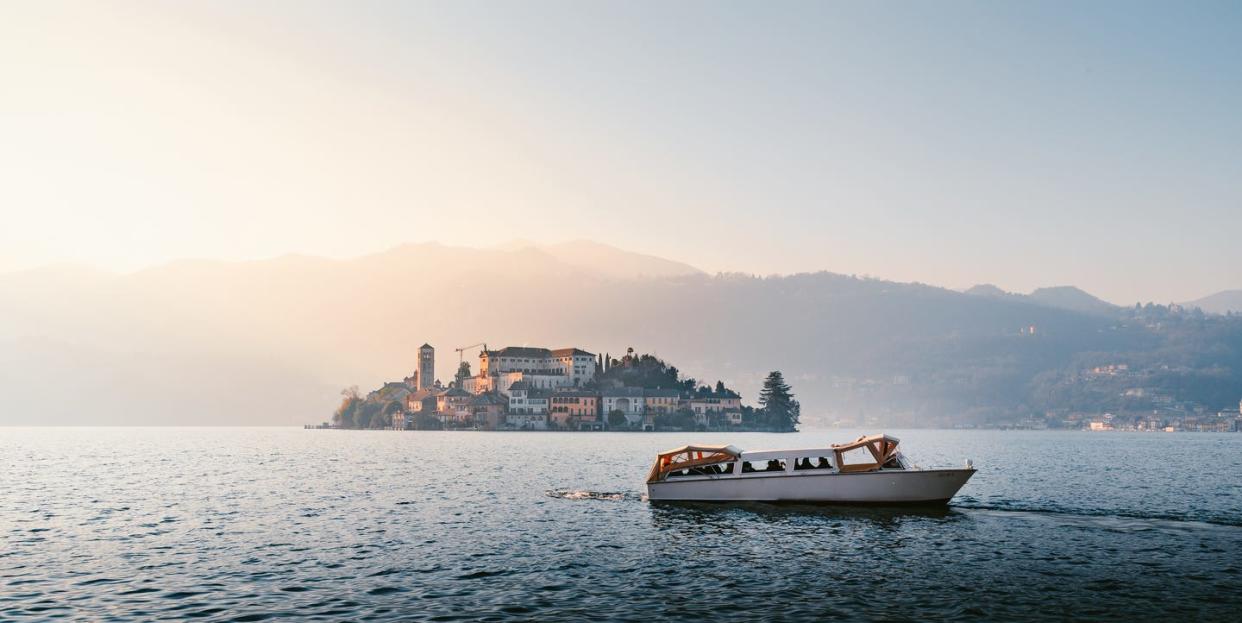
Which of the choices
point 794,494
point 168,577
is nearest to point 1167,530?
point 794,494

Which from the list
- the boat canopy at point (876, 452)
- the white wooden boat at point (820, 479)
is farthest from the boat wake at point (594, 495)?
the boat canopy at point (876, 452)

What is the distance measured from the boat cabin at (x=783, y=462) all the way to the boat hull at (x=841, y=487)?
1.10ft

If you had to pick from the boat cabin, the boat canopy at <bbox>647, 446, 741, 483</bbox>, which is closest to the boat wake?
the boat canopy at <bbox>647, 446, 741, 483</bbox>

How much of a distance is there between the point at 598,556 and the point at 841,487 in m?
20.5

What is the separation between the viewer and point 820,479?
54.9m

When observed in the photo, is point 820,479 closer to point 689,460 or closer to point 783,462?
point 783,462

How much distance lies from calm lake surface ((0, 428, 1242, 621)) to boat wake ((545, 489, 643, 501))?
41 cm

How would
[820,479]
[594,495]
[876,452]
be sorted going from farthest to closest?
[594,495] < [876,452] < [820,479]

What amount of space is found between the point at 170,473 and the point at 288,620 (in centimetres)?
7839

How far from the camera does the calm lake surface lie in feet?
94.7

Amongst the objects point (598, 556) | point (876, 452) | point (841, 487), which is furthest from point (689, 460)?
point (598, 556)

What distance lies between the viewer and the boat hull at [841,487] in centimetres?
5388

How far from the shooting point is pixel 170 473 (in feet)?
316

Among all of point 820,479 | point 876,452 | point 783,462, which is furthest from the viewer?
point 783,462
